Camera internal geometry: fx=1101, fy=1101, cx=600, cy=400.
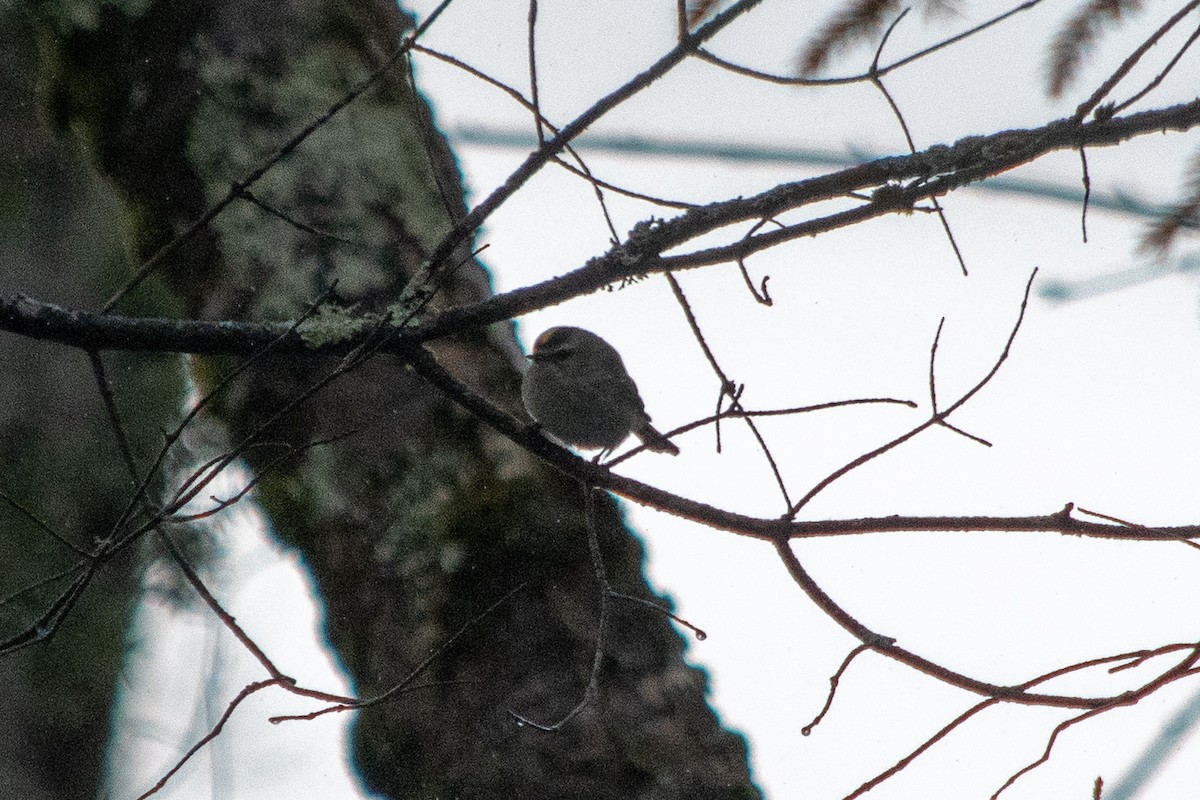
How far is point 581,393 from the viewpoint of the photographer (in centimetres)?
462

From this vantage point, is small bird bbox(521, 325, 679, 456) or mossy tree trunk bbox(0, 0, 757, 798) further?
small bird bbox(521, 325, 679, 456)

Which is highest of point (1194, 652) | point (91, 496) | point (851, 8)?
point (91, 496)

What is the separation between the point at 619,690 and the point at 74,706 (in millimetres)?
2523

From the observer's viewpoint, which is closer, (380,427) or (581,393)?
(380,427)

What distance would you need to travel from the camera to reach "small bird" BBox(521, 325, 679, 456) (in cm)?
450

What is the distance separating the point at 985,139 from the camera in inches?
91.4

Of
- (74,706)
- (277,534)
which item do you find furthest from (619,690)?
(74,706)

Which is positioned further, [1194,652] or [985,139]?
[985,139]

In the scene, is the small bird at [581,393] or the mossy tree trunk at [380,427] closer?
the mossy tree trunk at [380,427]

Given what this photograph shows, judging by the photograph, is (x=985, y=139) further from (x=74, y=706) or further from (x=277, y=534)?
(x=74, y=706)

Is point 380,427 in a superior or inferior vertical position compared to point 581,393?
inferior

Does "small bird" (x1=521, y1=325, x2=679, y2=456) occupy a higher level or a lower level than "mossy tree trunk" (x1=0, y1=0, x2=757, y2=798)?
higher

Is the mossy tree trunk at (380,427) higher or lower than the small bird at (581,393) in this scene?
lower

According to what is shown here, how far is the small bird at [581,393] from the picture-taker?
14.8 feet
